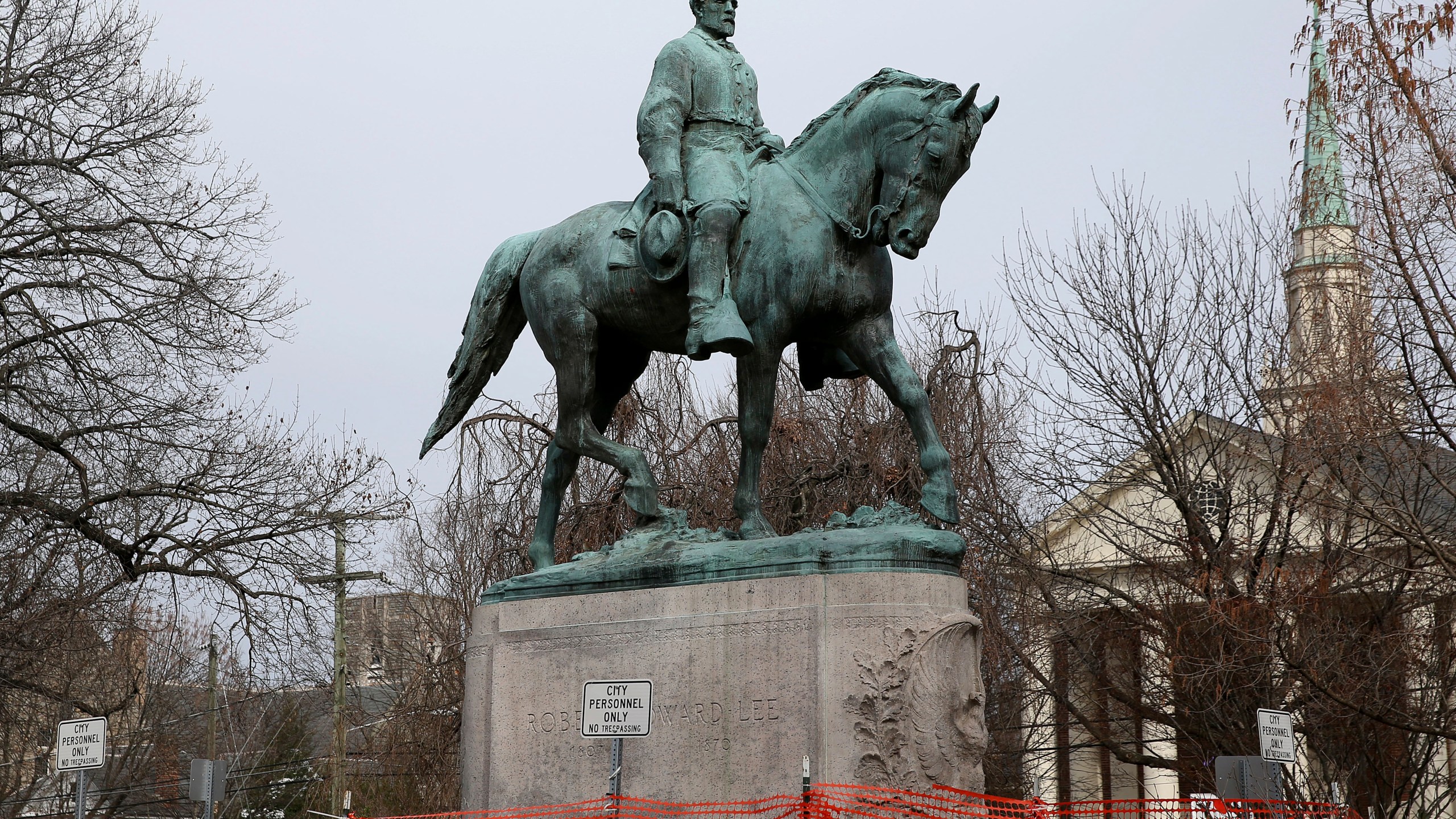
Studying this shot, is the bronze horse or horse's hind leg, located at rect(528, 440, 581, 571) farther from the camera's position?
horse's hind leg, located at rect(528, 440, 581, 571)

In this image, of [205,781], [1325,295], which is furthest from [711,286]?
[1325,295]

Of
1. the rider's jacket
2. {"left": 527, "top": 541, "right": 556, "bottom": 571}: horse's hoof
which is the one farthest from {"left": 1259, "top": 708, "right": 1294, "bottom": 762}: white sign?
the rider's jacket

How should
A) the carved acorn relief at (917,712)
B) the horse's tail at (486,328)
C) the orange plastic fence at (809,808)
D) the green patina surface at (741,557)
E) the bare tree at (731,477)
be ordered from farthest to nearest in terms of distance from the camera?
1. the bare tree at (731,477)
2. the horse's tail at (486,328)
3. the green patina surface at (741,557)
4. the carved acorn relief at (917,712)
5. the orange plastic fence at (809,808)

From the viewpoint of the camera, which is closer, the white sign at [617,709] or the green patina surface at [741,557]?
the white sign at [617,709]

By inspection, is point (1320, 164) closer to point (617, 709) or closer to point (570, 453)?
point (570, 453)

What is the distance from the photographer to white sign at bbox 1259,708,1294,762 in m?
10.5

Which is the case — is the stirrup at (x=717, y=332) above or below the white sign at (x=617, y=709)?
above

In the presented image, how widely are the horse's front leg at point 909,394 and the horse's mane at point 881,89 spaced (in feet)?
3.47

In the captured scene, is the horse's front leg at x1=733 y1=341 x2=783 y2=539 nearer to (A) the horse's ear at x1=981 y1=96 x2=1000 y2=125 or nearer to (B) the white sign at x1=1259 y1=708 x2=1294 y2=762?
(A) the horse's ear at x1=981 y1=96 x2=1000 y2=125

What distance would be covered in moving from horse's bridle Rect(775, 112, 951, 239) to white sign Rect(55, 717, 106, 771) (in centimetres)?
596

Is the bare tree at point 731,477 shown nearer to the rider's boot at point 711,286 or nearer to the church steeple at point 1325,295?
the church steeple at point 1325,295

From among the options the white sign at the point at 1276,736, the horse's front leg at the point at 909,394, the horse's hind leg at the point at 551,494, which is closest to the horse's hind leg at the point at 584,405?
the horse's hind leg at the point at 551,494

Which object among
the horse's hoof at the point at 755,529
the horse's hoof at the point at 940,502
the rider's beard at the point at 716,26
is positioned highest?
the rider's beard at the point at 716,26

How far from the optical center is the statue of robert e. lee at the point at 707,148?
797cm
